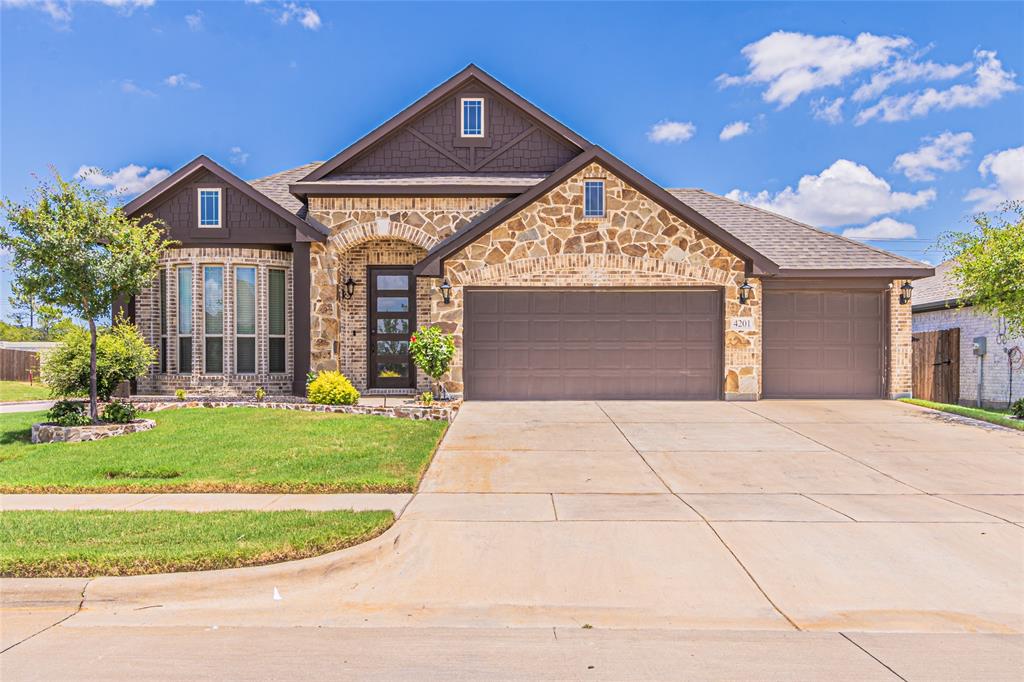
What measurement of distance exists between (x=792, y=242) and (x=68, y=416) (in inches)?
631

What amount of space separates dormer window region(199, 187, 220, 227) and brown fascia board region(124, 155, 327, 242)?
1.49ft

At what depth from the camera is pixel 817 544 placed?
573 centimetres

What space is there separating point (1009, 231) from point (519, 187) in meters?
10.0

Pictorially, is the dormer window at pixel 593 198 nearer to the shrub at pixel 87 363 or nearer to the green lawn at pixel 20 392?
the shrub at pixel 87 363

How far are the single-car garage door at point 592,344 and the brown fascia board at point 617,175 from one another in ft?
3.68

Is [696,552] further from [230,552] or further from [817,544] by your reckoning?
[230,552]

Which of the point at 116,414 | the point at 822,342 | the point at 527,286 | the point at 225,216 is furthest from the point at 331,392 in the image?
the point at 822,342

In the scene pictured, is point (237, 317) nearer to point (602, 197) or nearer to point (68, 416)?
point (68, 416)

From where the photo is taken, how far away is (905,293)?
14406 millimetres

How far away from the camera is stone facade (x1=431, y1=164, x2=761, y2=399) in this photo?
45.9 feet

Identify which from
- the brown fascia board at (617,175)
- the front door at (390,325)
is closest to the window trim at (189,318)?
the front door at (390,325)

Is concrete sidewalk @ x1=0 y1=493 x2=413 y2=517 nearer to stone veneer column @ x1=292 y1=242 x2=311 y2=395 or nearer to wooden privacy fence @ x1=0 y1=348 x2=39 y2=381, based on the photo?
stone veneer column @ x1=292 y1=242 x2=311 y2=395

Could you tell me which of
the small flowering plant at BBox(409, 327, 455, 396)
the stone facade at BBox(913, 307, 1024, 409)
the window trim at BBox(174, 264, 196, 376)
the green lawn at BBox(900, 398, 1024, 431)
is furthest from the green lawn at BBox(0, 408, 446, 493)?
the stone facade at BBox(913, 307, 1024, 409)

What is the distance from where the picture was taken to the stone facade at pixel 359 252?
14.8m
